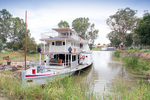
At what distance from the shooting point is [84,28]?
93.0 feet

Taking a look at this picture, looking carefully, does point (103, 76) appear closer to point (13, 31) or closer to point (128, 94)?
point (128, 94)

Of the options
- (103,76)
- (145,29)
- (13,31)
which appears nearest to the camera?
(103,76)

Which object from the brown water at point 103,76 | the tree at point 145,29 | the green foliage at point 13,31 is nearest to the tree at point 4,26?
the green foliage at point 13,31

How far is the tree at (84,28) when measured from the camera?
28.2m

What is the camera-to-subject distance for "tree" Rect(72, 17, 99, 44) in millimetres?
28244

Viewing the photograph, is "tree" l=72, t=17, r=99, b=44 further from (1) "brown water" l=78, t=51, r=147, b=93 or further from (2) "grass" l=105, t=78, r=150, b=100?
(2) "grass" l=105, t=78, r=150, b=100

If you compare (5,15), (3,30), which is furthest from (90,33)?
(5,15)

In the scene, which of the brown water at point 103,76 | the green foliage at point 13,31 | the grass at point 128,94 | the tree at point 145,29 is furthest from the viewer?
the green foliage at point 13,31

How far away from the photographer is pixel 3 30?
36.2 meters

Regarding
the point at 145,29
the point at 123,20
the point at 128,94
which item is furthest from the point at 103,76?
the point at 123,20

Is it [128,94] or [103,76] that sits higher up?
[128,94]

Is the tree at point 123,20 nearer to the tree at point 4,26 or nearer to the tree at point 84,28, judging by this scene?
the tree at point 84,28

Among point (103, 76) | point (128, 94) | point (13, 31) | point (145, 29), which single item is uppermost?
point (13, 31)

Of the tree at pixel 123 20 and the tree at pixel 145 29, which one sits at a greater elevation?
the tree at pixel 123 20
